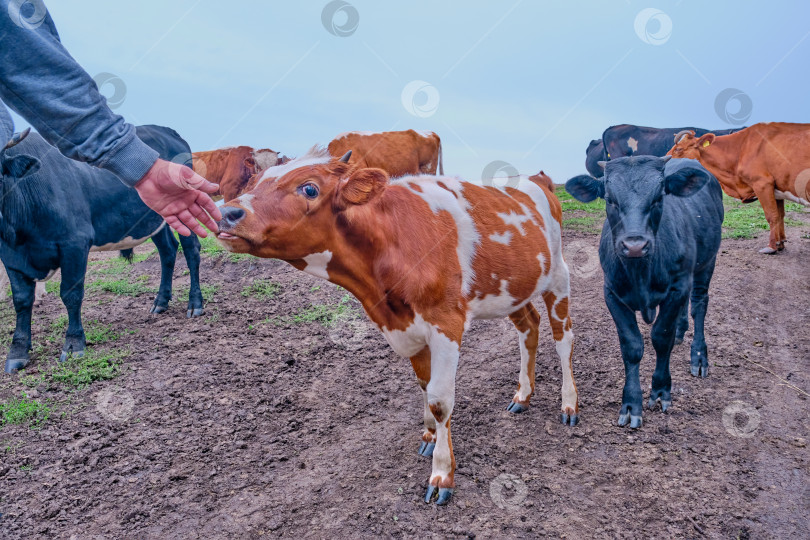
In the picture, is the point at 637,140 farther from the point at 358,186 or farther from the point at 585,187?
the point at 358,186

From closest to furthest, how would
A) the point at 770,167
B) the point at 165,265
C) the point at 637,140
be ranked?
1. the point at 165,265
2. the point at 770,167
3. the point at 637,140

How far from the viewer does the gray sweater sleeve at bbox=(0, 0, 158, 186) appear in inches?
98.7

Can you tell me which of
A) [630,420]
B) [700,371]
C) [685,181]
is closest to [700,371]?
[700,371]

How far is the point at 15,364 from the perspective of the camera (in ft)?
19.6

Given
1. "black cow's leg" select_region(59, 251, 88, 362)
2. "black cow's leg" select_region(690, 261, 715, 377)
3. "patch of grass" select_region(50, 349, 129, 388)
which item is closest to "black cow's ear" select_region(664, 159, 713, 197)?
"black cow's leg" select_region(690, 261, 715, 377)

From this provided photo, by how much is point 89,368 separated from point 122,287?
3650 mm

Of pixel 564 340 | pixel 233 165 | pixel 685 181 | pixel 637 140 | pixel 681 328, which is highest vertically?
pixel 637 140

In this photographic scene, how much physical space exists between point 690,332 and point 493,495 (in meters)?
3.89

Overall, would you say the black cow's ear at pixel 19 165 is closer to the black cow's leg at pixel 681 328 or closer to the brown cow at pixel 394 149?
the brown cow at pixel 394 149

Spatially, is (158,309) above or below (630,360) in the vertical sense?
below

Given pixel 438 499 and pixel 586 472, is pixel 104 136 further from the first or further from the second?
pixel 586 472

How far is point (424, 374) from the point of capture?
3652 millimetres

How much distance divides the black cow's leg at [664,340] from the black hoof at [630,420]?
0.39 metres

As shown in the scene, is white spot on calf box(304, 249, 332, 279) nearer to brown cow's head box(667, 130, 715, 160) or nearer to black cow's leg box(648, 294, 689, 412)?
black cow's leg box(648, 294, 689, 412)
